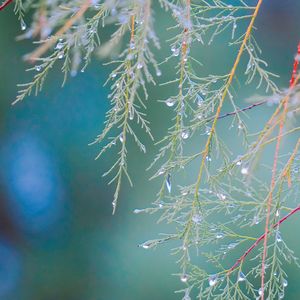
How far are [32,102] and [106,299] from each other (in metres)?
1.01

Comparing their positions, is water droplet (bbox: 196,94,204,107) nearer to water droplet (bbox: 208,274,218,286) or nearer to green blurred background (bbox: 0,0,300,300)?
water droplet (bbox: 208,274,218,286)

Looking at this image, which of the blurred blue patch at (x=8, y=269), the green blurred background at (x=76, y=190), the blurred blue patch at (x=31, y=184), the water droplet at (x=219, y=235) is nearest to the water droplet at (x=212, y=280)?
the water droplet at (x=219, y=235)

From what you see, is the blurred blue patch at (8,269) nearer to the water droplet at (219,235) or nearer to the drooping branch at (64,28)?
the water droplet at (219,235)

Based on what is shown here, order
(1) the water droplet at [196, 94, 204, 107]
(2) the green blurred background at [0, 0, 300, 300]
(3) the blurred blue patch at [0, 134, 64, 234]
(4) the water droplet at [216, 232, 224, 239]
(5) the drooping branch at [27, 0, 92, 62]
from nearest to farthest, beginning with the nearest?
1. (5) the drooping branch at [27, 0, 92, 62]
2. (1) the water droplet at [196, 94, 204, 107]
3. (4) the water droplet at [216, 232, 224, 239]
4. (2) the green blurred background at [0, 0, 300, 300]
5. (3) the blurred blue patch at [0, 134, 64, 234]

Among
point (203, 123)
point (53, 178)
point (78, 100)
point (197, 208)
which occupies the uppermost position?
point (203, 123)

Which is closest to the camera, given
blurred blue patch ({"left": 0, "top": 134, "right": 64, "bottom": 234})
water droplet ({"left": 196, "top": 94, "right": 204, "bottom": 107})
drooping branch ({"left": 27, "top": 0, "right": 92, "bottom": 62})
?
drooping branch ({"left": 27, "top": 0, "right": 92, "bottom": 62})

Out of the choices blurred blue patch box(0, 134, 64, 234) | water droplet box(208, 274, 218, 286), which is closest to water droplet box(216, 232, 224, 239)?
water droplet box(208, 274, 218, 286)

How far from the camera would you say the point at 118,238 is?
2.78 meters

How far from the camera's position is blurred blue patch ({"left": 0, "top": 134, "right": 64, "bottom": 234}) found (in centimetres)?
288

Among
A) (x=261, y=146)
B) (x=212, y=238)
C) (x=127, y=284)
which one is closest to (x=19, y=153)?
(x=127, y=284)

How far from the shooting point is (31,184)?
3.01 metres

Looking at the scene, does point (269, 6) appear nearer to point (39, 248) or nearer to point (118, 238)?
point (118, 238)

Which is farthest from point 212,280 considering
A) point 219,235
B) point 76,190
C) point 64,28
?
point 76,190

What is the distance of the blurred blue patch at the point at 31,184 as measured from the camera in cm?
288
